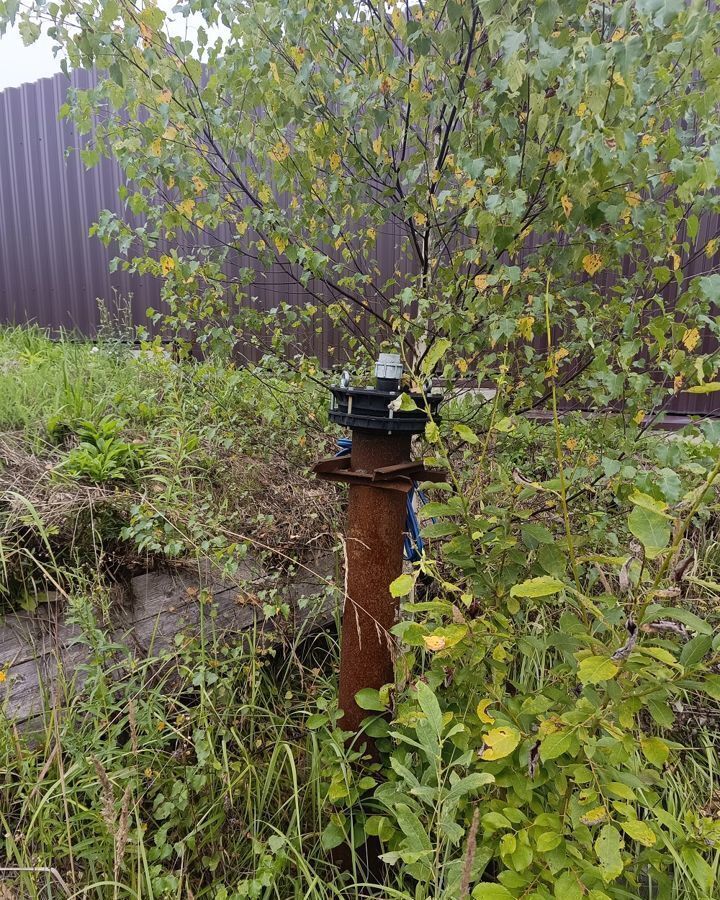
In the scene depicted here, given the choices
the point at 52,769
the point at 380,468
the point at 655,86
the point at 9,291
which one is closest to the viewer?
the point at 655,86

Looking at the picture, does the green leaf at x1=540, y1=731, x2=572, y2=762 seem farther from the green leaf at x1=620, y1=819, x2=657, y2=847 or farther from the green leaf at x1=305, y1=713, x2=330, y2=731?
the green leaf at x1=305, y1=713, x2=330, y2=731

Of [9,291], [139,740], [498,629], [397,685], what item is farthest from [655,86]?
[9,291]

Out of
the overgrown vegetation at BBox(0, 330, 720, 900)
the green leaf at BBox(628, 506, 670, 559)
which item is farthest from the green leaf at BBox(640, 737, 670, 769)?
the green leaf at BBox(628, 506, 670, 559)

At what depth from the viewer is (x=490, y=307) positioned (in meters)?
1.41

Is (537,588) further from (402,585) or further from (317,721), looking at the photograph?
(317,721)

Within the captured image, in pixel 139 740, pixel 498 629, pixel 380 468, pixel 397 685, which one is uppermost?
pixel 380 468

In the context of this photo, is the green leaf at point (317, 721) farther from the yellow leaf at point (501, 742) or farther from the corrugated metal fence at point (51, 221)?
the corrugated metal fence at point (51, 221)

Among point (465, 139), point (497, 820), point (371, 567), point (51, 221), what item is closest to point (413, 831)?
point (497, 820)

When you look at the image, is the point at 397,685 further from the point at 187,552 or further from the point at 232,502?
the point at 232,502

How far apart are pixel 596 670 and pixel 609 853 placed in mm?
334

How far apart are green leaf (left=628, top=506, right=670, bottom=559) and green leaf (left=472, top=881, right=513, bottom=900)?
0.67 meters

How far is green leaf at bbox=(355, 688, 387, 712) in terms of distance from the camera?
1.33 m

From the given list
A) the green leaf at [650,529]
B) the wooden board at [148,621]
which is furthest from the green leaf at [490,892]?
the wooden board at [148,621]

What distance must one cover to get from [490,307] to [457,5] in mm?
661
